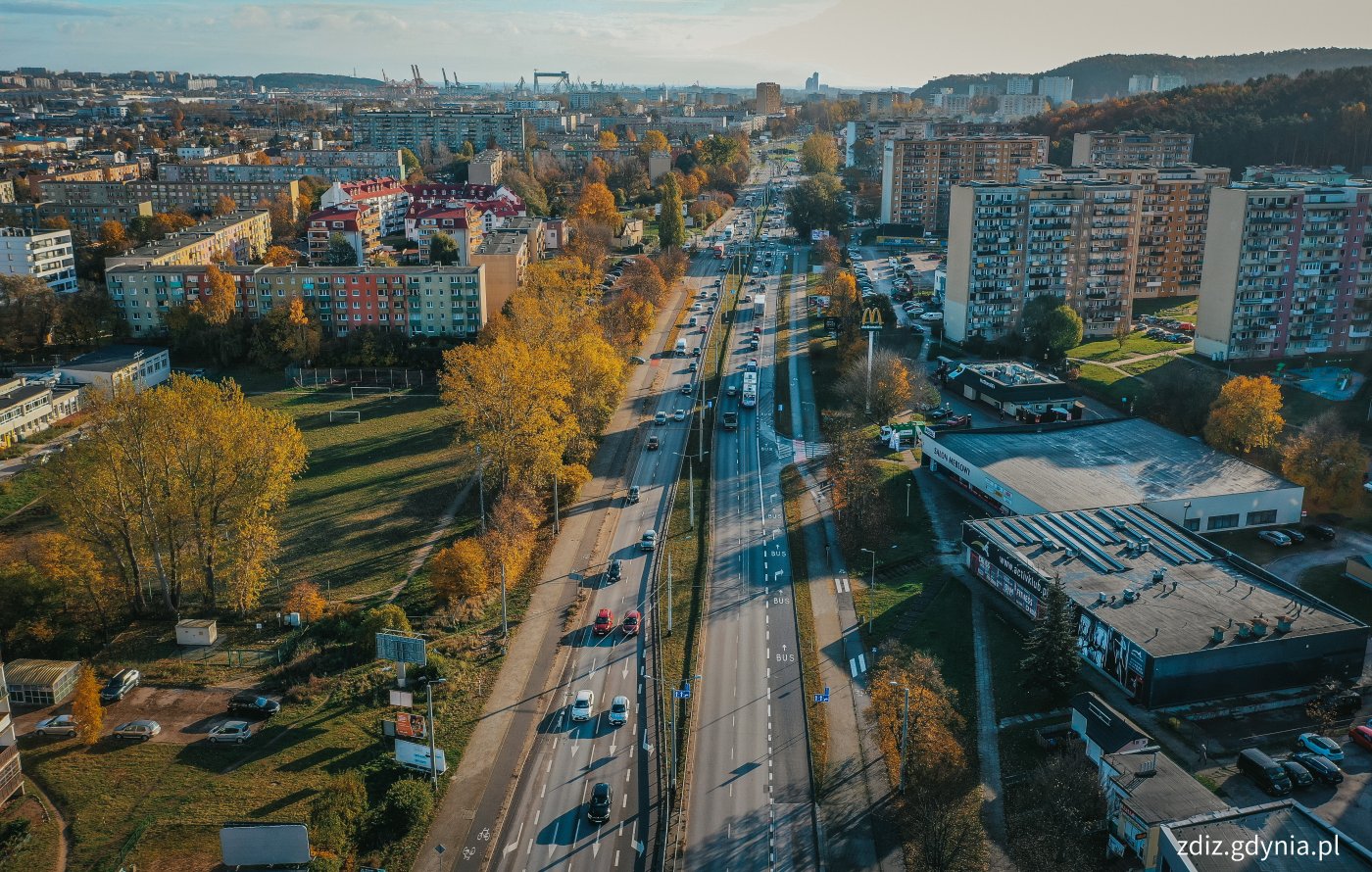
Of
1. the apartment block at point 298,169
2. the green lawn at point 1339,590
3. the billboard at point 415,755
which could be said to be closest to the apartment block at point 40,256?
the apartment block at point 298,169

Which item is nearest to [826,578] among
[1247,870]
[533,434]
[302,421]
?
[533,434]

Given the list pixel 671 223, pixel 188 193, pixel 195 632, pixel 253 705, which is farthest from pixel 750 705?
pixel 188 193

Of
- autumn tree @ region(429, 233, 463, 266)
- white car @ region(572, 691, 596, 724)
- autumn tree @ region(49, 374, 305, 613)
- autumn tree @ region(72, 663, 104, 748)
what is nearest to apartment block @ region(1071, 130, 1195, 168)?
autumn tree @ region(429, 233, 463, 266)

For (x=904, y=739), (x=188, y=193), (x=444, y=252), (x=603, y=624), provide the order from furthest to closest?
(x=188, y=193)
(x=444, y=252)
(x=603, y=624)
(x=904, y=739)

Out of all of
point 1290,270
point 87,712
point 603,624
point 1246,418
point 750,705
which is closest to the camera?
point 87,712

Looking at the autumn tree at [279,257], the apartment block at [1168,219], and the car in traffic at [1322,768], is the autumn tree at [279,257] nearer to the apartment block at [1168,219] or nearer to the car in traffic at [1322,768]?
the apartment block at [1168,219]

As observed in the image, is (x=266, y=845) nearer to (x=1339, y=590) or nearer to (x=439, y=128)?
(x=1339, y=590)

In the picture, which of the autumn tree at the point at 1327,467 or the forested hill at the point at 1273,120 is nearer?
the autumn tree at the point at 1327,467
